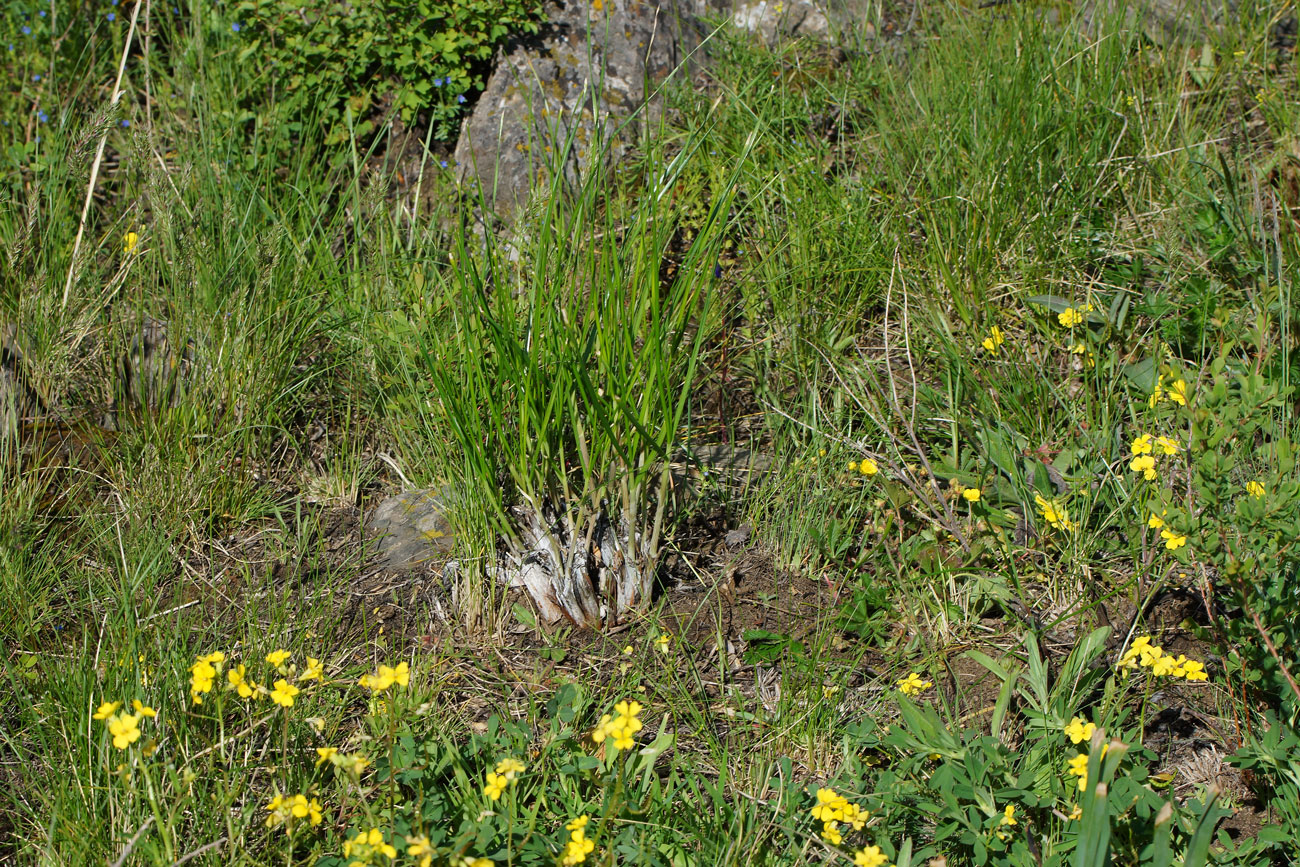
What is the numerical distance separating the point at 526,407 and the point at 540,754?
2.15 ft

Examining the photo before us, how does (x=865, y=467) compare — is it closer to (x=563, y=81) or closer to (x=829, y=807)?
(x=829, y=807)

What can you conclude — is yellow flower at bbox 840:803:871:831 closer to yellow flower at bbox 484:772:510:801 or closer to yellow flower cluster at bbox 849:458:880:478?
yellow flower at bbox 484:772:510:801

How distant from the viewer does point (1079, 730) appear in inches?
64.0

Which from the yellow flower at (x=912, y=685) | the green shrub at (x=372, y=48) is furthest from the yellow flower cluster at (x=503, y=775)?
the green shrub at (x=372, y=48)

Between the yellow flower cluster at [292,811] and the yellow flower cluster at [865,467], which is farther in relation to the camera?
the yellow flower cluster at [865,467]

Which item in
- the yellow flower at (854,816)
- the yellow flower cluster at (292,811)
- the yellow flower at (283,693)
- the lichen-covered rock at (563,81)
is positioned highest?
the lichen-covered rock at (563,81)

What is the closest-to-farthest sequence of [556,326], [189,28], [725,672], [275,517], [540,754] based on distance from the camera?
[540,754]
[556,326]
[725,672]
[275,517]
[189,28]

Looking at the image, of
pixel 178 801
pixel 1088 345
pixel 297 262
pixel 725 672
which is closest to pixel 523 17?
pixel 297 262

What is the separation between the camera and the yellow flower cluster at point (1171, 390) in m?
1.83

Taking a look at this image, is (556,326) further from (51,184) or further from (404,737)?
(51,184)

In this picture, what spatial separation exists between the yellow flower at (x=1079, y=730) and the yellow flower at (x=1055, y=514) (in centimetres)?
54

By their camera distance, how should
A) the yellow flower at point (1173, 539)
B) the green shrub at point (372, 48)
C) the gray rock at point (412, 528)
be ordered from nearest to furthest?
the yellow flower at point (1173, 539)
the gray rock at point (412, 528)
the green shrub at point (372, 48)

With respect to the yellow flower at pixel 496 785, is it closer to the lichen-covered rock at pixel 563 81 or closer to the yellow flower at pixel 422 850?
the yellow flower at pixel 422 850

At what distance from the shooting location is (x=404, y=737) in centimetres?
162
